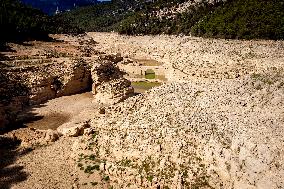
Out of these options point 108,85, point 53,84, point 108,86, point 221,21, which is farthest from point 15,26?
point 221,21

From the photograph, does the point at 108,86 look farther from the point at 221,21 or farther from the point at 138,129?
the point at 221,21

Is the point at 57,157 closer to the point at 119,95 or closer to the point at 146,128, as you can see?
the point at 146,128

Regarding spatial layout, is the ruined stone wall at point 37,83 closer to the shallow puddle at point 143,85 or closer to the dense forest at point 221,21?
the shallow puddle at point 143,85

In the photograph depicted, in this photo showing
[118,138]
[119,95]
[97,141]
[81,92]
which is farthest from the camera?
[81,92]

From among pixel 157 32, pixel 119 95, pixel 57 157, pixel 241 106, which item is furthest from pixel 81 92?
pixel 157 32

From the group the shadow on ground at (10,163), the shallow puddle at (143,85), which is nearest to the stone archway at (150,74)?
the shallow puddle at (143,85)
